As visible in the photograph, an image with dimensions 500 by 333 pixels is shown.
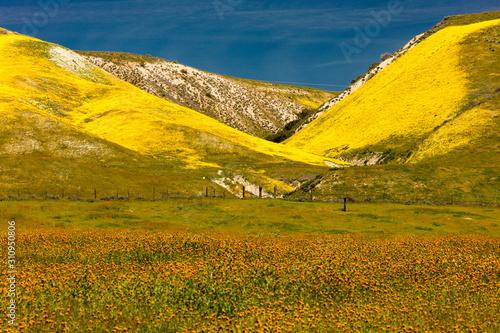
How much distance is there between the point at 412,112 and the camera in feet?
389

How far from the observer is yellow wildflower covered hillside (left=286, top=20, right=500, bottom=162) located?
9669cm

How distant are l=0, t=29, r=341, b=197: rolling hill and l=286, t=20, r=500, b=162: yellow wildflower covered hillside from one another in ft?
61.6

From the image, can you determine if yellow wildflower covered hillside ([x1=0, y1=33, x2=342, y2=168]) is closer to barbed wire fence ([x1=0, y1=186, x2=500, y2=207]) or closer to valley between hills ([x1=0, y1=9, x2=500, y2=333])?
valley between hills ([x1=0, y1=9, x2=500, y2=333])

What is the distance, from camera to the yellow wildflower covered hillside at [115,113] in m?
108

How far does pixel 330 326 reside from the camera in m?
9.89

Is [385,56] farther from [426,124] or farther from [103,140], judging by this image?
[103,140]

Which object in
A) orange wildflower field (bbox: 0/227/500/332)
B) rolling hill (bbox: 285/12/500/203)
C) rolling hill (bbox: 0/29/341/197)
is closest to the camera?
orange wildflower field (bbox: 0/227/500/332)

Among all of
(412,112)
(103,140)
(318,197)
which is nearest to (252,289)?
(318,197)

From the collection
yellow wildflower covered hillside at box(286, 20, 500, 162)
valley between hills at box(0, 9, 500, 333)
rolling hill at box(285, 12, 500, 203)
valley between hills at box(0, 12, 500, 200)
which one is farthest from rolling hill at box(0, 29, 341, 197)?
yellow wildflower covered hillside at box(286, 20, 500, 162)

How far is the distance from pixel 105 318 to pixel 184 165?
3396 inches

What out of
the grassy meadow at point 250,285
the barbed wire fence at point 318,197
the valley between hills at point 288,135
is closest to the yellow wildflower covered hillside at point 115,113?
the valley between hills at point 288,135

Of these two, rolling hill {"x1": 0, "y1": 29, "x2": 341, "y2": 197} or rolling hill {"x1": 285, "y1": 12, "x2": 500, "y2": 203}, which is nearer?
rolling hill {"x1": 285, "y1": 12, "x2": 500, "y2": 203}

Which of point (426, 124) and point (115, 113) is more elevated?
point (115, 113)

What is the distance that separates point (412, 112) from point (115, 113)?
92.1 meters
